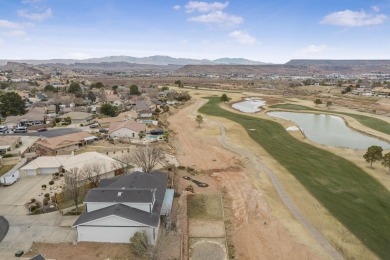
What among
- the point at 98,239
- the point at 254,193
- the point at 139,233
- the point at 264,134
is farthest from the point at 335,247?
the point at 264,134

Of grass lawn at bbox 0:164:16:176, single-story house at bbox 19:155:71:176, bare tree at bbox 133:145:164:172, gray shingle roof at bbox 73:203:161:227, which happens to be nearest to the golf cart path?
gray shingle roof at bbox 73:203:161:227

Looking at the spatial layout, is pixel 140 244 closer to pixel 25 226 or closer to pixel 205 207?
pixel 205 207

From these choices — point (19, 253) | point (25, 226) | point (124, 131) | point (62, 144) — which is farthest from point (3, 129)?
point (19, 253)

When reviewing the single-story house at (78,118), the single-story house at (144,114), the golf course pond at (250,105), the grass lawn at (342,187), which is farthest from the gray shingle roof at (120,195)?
the golf course pond at (250,105)

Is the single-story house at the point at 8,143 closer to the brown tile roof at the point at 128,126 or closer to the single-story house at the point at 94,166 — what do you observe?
the single-story house at the point at 94,166

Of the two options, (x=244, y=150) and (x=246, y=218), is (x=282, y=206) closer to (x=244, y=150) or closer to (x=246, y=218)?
(x=246, y=218)

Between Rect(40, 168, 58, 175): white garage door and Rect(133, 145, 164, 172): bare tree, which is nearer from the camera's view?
Rect(133, 145, 164, 172): bare tree

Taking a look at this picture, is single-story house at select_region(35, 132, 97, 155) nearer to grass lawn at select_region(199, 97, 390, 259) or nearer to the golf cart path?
the golf cart path
